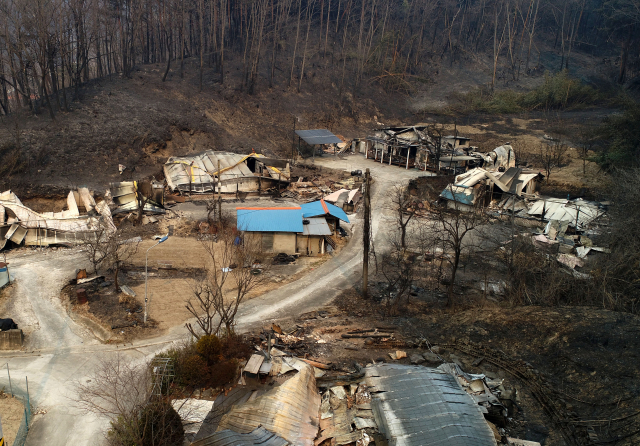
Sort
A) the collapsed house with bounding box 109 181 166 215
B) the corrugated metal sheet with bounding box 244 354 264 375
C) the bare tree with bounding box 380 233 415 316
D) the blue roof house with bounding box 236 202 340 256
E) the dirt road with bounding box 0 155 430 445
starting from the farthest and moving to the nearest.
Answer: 1. the collapsed house with bounding box 109 181 166 215
2. the blue roof house with bounding box 236 202 340 256
3. the bare tree with bounding box 380 233 415 316
4. the corrugated metal sheet with bounding box 244 354 264 375
5. the dirt road with bounding box 0 155 430 445

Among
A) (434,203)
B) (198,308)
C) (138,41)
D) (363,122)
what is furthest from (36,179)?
(363,122)

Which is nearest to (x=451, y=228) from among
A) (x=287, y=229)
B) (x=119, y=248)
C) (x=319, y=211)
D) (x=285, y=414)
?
(x=319, y=211)

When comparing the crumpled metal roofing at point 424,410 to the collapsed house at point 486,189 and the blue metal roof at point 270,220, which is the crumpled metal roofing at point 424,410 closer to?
the blue metal roof at point 270,220

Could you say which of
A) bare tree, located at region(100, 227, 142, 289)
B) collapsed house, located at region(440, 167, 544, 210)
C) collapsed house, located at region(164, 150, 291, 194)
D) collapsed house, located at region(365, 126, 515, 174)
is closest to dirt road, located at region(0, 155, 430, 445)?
bare tree, located at region(100, 227, 142, 289)

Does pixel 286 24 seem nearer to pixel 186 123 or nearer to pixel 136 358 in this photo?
pixel 186 123

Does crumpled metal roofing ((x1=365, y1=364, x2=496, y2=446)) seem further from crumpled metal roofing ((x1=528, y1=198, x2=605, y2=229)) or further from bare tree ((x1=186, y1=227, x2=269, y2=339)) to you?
crumpled metal roofing ((x1=528, y1=198, x2=605, y2=229))

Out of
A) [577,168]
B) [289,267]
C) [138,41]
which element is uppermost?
[138,41]

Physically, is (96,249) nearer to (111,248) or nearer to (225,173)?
(111,248)
